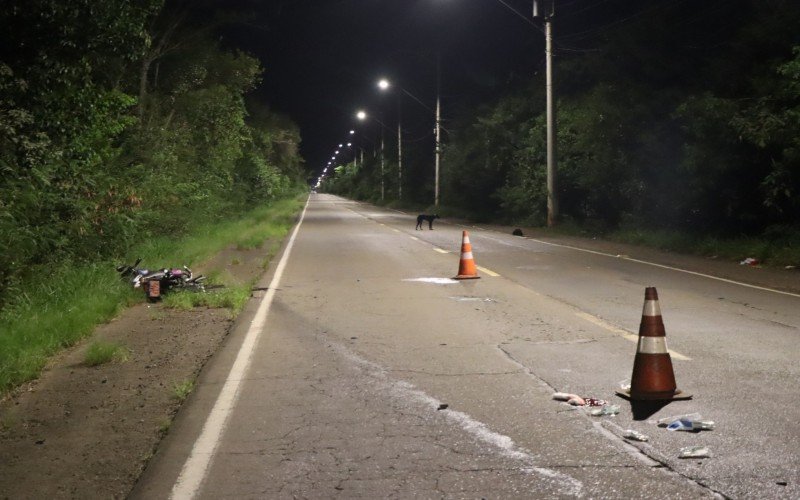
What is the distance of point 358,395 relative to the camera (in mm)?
6418

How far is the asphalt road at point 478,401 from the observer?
456cm

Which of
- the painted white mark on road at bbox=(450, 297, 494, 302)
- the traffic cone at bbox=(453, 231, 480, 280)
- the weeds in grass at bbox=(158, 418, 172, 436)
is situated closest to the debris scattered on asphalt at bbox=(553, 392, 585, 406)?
the weeds in grass at bbox=(158, 418, 172, 436)

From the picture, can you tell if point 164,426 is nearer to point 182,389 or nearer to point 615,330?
point 182,389

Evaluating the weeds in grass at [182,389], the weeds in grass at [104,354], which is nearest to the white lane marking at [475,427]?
the weeds in grass at [182,389]

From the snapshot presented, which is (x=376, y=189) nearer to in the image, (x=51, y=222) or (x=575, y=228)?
(x=575, y=228)

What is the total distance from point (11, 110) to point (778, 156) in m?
16.9

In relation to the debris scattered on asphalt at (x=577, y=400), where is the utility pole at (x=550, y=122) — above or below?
above

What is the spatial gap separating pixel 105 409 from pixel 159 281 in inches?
224

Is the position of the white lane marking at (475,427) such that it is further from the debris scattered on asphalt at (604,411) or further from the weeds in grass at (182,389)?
the weeds in grass at (182,389)

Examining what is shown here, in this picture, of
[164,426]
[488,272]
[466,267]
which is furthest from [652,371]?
[488,272]

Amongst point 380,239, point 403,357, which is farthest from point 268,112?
point 403,357

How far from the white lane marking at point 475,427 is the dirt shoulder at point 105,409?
5.26 feet

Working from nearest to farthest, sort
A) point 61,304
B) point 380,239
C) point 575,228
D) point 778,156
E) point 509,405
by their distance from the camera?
point 509,405 → point 61,304 → point 778,156 → point 380,239 → point 575,228

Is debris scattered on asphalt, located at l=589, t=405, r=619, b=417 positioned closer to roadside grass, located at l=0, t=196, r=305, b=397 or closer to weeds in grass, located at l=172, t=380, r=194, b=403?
weeds in grass, located at l=172, t=380, r=194, b=403
